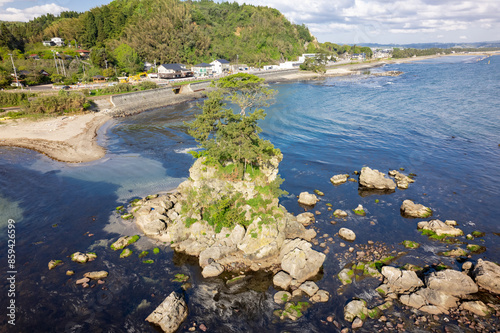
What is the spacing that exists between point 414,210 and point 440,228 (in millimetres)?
3660

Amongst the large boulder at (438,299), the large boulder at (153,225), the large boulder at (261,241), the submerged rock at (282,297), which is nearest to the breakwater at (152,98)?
the large boulder at (153,225)

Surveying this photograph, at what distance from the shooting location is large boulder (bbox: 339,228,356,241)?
27234mm

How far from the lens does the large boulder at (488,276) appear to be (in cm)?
2058

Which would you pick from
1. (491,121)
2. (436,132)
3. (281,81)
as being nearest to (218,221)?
(436,132)


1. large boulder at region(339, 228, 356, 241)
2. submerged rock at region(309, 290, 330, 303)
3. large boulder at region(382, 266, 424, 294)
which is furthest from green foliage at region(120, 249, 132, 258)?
large boulder at region(382, 266, 424, 294)

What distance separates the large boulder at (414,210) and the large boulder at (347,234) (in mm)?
8769

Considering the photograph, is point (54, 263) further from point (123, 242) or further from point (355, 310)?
point (355, 310)

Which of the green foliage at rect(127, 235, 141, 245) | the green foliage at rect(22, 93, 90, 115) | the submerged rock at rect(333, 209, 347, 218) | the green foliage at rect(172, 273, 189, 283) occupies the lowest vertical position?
the green foliage at rect(172, 273, 189, 283)

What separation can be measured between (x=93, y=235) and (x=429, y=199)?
40.1 m

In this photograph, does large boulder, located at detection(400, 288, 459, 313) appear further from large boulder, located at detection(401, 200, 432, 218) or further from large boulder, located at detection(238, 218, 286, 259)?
large boulder, located at detection(401, 200, 432, 218)

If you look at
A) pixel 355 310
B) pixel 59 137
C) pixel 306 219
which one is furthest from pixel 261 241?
pixel 59 137

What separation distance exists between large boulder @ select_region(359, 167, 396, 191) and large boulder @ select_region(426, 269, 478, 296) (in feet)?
56.1

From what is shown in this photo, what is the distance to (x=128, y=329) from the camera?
18.7m

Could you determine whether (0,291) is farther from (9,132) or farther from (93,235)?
(9,132)
